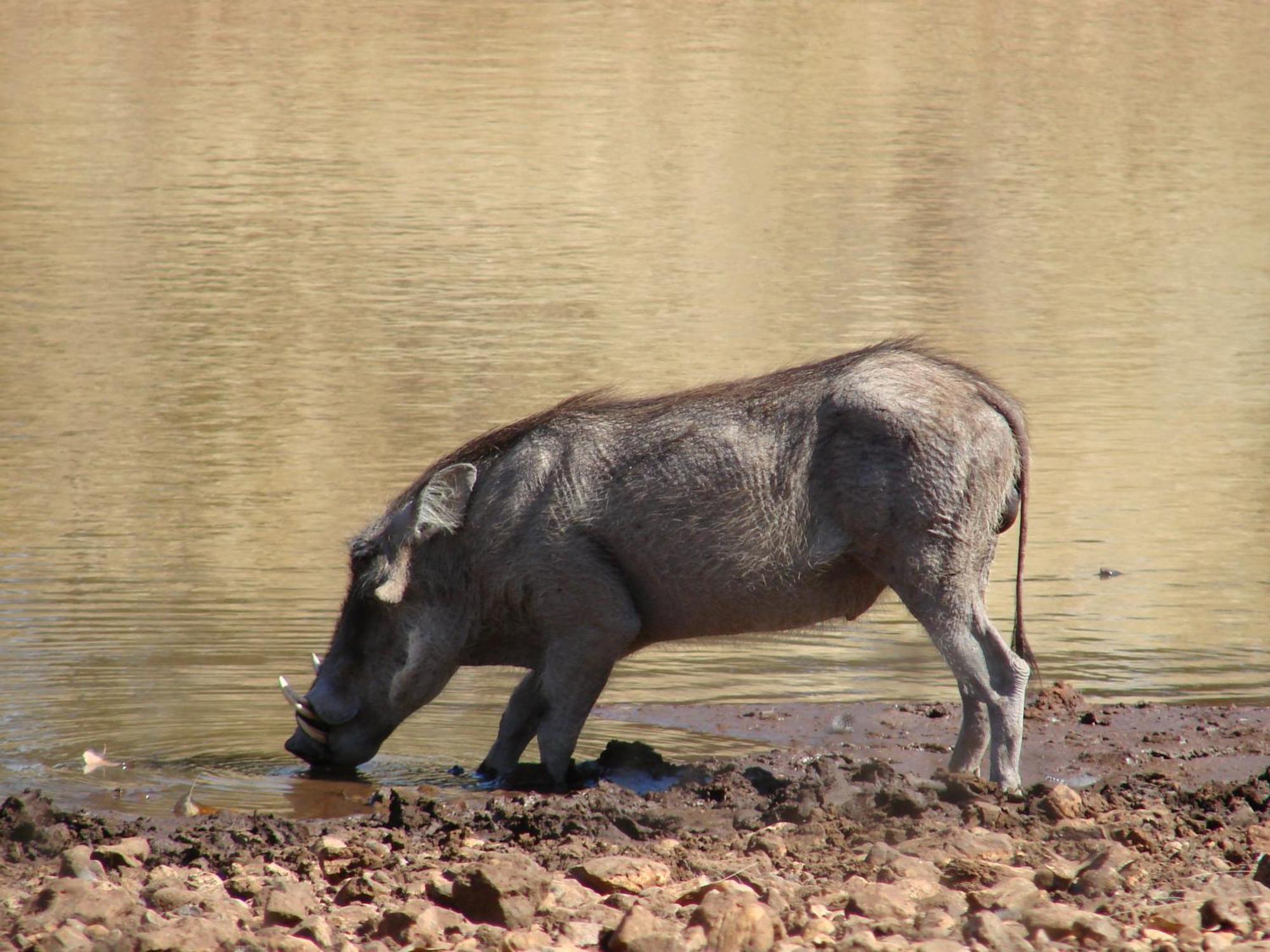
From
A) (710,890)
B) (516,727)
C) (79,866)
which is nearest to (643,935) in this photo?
(710,890)

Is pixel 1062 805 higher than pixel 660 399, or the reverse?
pixel 660 399

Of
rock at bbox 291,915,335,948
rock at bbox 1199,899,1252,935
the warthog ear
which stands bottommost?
rock at bbox 1199,899,1252,935

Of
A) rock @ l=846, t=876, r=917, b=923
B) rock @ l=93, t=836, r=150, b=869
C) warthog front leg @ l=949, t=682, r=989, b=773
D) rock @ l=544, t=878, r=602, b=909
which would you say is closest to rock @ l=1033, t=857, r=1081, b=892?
rock @ l=846, t=876, r=917, b=923

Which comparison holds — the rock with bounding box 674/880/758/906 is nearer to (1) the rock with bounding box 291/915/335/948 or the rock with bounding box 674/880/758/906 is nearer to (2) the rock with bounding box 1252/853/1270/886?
(1) the rock with bounding box 291/915/335/948

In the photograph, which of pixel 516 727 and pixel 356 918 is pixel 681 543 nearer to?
pixel 516 727

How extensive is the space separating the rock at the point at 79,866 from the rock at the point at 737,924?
153cm

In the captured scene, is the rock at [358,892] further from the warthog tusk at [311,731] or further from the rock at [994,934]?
the warthog tusk at [311,731]

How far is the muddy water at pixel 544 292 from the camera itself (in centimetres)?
837

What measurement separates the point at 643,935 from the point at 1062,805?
1684 millimetres

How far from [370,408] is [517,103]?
17.8 meters

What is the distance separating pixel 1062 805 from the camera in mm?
5816

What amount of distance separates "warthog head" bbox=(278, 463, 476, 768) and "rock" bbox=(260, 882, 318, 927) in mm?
1960

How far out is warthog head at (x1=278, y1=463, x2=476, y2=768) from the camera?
6.84 metres

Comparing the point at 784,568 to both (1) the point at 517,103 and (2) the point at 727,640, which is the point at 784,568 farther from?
(1) the point at 517,103
